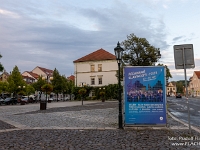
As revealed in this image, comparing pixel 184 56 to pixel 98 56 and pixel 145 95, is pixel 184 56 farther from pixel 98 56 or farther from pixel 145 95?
pixel 98 56

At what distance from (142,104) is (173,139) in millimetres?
3205

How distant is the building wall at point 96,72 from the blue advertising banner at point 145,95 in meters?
58.5

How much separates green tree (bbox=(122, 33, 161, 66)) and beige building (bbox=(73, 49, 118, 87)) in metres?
38.2

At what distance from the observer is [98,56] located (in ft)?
247

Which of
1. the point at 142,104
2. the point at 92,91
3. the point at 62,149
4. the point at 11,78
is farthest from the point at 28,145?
the point at 92,91

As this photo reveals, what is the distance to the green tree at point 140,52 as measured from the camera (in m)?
31.2

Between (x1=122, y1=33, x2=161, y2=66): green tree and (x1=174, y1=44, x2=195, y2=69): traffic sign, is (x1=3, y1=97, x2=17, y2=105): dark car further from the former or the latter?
(x1=174, y1=44, x2=195, y2=69): traffic sign

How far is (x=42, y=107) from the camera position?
2544cm

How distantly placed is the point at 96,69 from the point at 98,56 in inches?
169

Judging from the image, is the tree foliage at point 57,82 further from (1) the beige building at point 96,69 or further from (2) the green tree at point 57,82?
(1) the beige building at point 96,69

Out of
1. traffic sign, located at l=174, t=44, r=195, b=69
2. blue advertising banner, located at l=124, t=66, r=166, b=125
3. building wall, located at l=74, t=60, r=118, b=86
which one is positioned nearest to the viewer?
traffic sign, located at l=174, t=44, r=195, b=69

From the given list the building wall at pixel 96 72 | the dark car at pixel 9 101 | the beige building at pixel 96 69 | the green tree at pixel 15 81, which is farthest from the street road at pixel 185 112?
the green tree at pixel 15 81

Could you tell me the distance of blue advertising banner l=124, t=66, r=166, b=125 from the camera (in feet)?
37.8

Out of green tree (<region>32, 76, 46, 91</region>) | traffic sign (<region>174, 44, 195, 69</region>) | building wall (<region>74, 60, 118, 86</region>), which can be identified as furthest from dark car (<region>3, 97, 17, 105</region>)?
traffic sign (<region>174, 44, 195, 69</region>)
